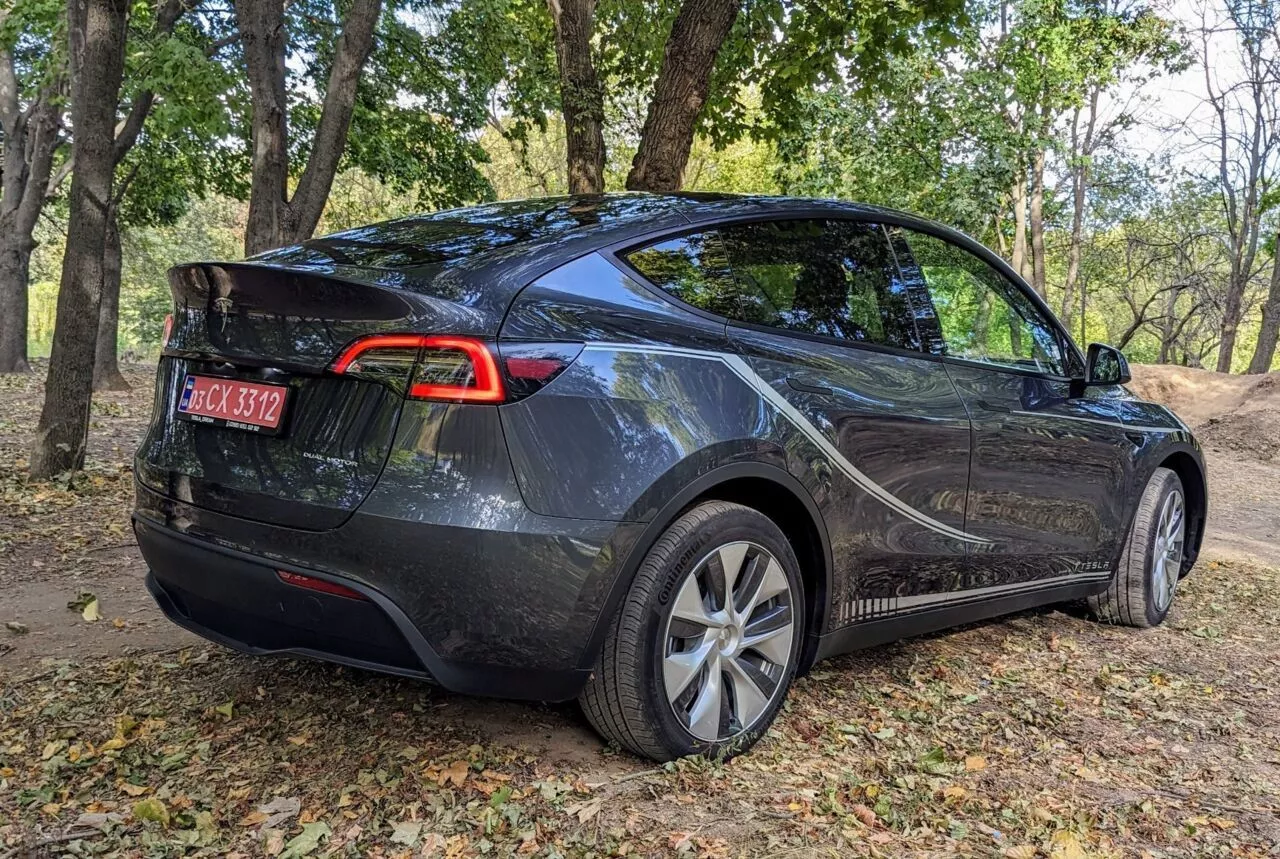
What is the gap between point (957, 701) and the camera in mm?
3420

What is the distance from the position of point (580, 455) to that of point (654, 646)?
0.55 meters

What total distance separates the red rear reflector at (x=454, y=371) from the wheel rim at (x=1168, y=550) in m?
3.64

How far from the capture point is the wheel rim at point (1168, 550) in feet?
15.1

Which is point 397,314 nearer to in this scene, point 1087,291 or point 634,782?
point 634,782

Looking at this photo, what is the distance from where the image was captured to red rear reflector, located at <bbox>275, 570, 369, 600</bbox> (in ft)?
7.42

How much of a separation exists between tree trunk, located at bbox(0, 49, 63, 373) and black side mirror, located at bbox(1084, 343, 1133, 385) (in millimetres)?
17302

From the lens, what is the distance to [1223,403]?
16.0 meters

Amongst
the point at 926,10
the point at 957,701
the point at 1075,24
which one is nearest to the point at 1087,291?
the point at 1075,24

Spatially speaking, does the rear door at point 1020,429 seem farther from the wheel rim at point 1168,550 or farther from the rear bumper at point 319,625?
the rear bumper at point 319,625

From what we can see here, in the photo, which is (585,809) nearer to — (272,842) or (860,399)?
(272,842)

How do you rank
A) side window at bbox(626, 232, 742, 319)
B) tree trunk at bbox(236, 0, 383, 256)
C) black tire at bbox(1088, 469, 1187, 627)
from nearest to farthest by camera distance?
side window at bbox(626, 232, 742, 319), black tire at bbox(1088, 469, 1187, 627), tree trunk at bbox(236, 0, 383, 256)

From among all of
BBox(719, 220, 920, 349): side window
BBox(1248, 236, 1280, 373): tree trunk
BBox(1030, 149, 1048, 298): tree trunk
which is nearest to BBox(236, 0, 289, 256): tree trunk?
→ BBox(719, 220, 920, 349): side window

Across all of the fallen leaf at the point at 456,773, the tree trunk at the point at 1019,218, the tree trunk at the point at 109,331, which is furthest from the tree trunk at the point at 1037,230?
the fallen leaf at the point at 456,773

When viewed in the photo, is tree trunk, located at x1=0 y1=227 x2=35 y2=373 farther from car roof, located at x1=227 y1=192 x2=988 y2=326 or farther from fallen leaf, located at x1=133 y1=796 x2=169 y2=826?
fallen leaf, located at x1=133 y1=796 x2=169 y2=826
